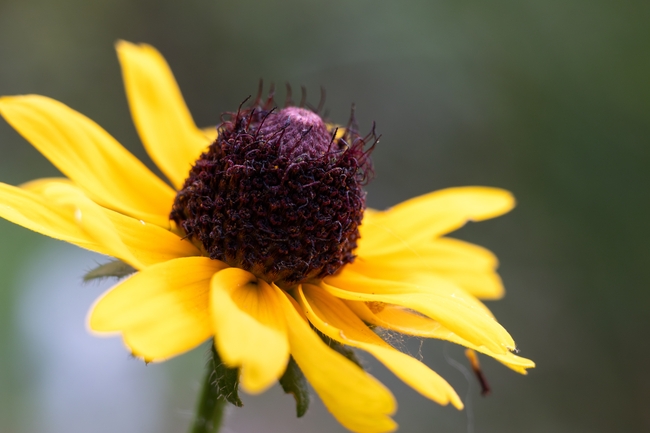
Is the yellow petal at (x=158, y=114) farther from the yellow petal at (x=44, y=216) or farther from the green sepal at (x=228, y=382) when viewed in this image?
the green sepal at (x=228, y=382)

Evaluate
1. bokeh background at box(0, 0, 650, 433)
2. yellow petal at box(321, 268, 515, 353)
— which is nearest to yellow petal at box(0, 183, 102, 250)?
yellow petal at box(321, 268, 515, 353)

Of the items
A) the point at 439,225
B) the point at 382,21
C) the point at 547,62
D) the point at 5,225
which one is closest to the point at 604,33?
the point at 547,62

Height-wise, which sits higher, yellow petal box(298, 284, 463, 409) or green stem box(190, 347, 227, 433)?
yellow petal box(298, 284, 463, 409)

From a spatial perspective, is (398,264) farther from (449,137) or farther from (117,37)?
(117,37)

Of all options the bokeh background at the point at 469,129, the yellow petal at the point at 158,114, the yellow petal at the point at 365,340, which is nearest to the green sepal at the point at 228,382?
the yellow petal at the point at 365,340

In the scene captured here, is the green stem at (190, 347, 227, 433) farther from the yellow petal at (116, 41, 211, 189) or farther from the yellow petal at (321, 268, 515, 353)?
the yellow petal at (116, 41, 211, 189)

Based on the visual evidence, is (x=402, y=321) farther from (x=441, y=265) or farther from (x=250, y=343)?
(x=250, y=343)

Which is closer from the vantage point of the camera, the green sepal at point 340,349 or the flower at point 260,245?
the flower at point 260,245
